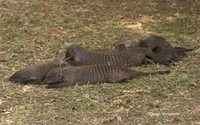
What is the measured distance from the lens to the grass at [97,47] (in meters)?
3.59

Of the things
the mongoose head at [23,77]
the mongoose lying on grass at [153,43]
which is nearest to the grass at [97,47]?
the mongoose head at [23,77]

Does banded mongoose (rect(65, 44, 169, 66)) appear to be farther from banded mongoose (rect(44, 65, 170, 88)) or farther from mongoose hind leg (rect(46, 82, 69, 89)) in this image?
mongoose hind leg (rect(46, 82, 69, 89))

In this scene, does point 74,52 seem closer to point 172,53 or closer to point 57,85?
point 57,85

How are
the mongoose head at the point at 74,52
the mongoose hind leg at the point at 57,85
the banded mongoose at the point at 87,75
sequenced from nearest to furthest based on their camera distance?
the mongoose hind leg at the point at 57,85 < the banded mongoose at the point at 87,75 < the mongoose head at the point at 74,52

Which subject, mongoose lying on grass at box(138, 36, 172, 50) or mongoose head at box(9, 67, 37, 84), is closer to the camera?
mongoose head at box(9, 67, 37, 84)

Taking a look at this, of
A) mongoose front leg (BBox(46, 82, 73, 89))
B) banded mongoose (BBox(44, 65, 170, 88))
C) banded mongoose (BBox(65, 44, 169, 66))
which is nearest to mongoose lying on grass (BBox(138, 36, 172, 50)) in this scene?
banded mongoose (BBox(65, 44, 169, 66))

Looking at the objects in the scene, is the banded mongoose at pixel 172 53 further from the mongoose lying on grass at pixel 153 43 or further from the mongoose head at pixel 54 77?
the mongoose head at pixel 54 77

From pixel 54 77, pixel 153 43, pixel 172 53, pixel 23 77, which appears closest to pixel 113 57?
pixel 153 43

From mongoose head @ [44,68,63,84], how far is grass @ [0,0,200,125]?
18cm

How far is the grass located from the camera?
141 inches

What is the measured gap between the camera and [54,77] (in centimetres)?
476

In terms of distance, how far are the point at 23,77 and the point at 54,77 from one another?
26.6 inches

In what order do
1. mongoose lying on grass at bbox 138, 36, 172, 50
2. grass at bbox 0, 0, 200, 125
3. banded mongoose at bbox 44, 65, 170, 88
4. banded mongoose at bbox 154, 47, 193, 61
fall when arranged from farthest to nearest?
mongoose lying on grass at bbox 138, 36, 172, 50
banded mongoose at bbox 154, 47, 193, 61
banded mongoose at bbox 44, 65, 170, 88
grass at bbox 0, 0, 200, 125

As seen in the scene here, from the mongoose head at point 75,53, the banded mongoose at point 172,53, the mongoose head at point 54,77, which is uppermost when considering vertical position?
the mongoose head at point 75,53
